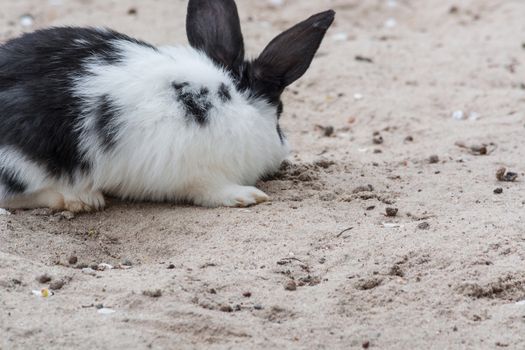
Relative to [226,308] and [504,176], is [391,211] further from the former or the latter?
[226,308]

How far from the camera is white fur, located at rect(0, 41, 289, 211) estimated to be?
456 centimetres

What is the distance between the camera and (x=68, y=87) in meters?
4.58

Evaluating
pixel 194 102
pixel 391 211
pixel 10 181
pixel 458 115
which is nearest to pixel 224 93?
pixel 194 102

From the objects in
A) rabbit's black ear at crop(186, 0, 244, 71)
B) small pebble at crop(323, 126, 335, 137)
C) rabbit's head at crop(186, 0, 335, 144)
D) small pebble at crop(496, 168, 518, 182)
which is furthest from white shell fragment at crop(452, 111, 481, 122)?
rabbit's black ear at crop(186, 0, 244, 71)

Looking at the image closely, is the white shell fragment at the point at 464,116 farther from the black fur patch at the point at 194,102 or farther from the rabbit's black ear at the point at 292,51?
the black fur patch at the point at 194,102

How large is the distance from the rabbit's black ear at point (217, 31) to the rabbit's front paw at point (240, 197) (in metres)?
0.65

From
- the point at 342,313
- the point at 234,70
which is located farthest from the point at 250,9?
the point at 342,313

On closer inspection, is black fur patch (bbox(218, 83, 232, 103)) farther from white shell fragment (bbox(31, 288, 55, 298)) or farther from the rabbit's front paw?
white shell fragment (bbox(31, 288, 55, 298))

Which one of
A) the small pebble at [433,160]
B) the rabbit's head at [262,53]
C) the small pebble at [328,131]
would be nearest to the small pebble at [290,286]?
the rabbit's head at [262,53]

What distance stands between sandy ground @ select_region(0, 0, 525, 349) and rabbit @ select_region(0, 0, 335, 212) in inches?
5.9

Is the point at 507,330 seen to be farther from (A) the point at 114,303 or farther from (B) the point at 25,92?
(B) the point at 25,92

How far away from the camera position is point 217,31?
511 cm

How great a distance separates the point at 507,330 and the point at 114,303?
1.41 meters

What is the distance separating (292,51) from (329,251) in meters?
1.22
